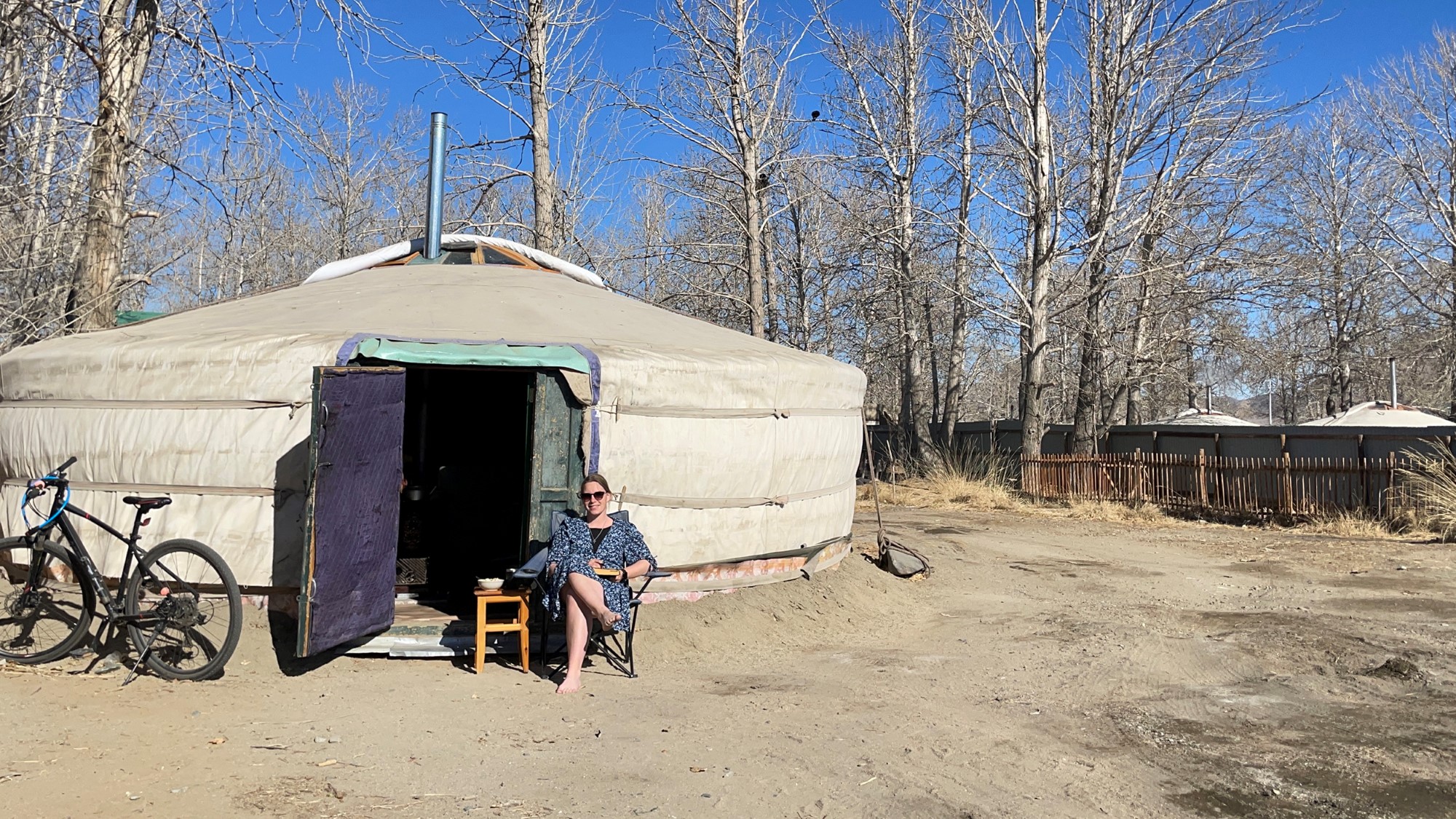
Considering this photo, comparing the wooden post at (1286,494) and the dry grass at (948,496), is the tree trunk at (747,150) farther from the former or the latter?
the wooden post at (1286,494)

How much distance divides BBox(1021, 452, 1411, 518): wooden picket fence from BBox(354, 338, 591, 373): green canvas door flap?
8.63 meters

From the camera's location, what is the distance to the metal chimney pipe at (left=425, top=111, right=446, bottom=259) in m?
7.09

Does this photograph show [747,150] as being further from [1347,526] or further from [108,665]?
[108,665]

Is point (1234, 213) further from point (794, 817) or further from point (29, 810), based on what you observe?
point (29, 810)

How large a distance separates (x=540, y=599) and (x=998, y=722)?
209 cm

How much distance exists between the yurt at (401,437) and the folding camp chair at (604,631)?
26 cm

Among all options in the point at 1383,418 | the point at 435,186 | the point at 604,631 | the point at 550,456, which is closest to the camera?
the point at 604,631

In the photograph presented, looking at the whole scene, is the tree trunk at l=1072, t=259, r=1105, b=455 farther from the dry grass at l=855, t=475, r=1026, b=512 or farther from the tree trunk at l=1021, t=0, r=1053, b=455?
the dry grass at l=855, t=475, r=1026, b=512

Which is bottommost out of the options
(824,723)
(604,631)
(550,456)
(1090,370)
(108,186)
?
(824,723)

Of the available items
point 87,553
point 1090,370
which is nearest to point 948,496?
point 1090,370

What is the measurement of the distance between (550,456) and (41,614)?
2256 millimetres

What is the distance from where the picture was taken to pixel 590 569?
423cm

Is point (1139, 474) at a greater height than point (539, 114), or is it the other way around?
point (539, 114)

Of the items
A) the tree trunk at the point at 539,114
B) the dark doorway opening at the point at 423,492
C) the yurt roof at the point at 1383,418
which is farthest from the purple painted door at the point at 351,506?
the yurt roof at the point at 1383,418
